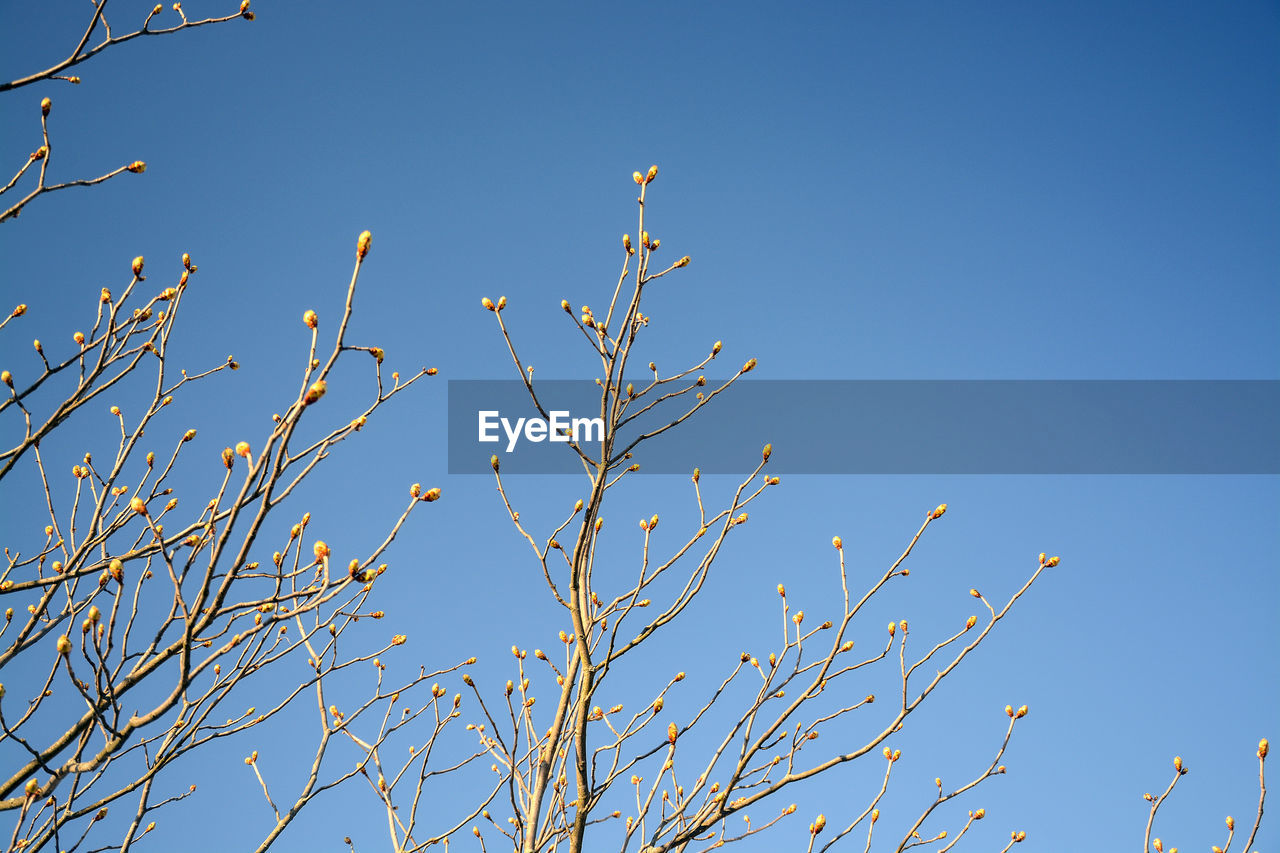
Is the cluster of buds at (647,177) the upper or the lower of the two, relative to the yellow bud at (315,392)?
upper

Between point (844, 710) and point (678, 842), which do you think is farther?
point (844, 710)

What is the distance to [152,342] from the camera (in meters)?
2.82

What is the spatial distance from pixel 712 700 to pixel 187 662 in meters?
1.80

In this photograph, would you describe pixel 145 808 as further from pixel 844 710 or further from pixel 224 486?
pixel 844 710

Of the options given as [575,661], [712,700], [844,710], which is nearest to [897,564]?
[844,710]

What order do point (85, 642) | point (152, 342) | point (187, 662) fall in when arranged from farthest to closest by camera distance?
point (152, 342)
point (85, 642)
point (187, 662)

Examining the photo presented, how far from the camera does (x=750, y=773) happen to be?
280 cm

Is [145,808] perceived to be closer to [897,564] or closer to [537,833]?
[537,833]

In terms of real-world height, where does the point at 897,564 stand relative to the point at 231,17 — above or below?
below

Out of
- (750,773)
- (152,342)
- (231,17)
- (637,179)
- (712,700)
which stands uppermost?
(231,17)

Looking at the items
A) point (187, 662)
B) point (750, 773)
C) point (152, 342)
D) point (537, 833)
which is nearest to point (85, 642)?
point (187, 662)

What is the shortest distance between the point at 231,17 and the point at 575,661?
233 cm

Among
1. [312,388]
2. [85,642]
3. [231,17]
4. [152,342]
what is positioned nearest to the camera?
[312,388]

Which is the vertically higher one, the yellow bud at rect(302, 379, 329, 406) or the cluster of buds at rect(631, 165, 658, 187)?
the cluster of buds at rect(631, 165, 658, 187)
